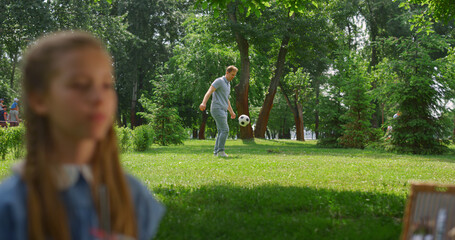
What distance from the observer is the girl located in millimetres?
1418

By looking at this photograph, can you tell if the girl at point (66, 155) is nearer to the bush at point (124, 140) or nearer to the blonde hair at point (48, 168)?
the blonde hair at point (48, 168)

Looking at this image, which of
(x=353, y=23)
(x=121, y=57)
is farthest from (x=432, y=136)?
(x=121, y=57)

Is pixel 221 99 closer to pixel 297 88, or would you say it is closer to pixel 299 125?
pixel 297 88

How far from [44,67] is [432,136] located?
61.2 ft

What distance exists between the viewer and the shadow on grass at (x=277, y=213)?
13.1 feet

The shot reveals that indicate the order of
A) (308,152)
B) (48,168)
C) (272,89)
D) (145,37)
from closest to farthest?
(48,168) < (308,152) < (272,89) < (145,37)

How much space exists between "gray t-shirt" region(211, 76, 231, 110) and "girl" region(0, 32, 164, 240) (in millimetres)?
9714

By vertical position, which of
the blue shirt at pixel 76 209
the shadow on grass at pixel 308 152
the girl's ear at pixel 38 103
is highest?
the girl's ear at pixel 38 103

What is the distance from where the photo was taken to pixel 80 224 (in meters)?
1.52

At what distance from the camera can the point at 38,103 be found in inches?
58.6

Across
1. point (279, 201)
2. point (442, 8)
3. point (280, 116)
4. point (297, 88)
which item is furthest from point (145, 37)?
point (279, 201)

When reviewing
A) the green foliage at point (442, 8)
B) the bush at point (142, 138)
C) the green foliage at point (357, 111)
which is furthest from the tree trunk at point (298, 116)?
the green foliage at point (442, 8)

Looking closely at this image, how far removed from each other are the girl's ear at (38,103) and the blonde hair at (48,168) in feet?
0.04

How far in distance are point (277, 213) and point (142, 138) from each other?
39.8 ft
